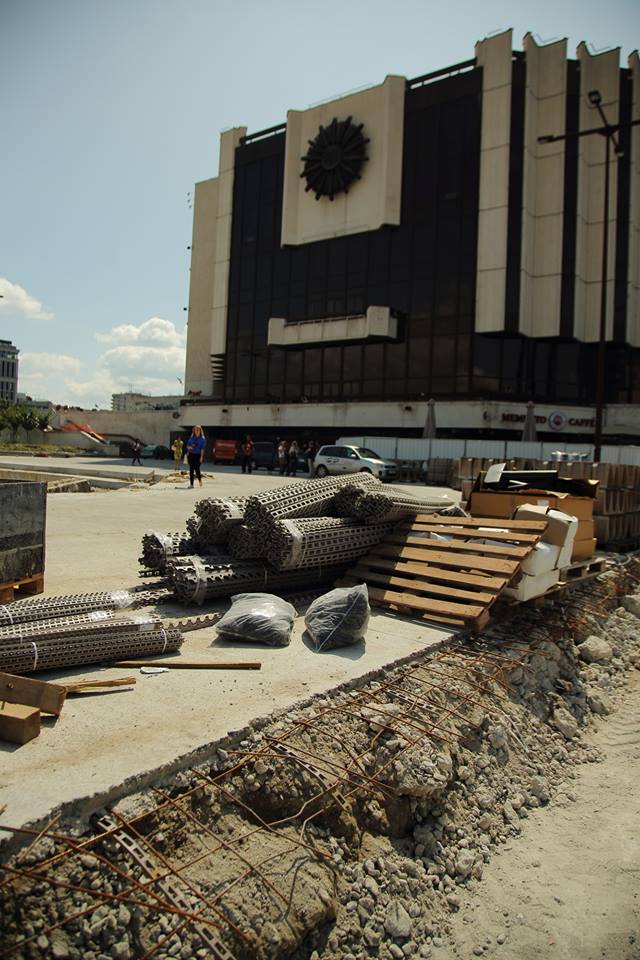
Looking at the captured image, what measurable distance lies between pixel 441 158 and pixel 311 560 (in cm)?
3604

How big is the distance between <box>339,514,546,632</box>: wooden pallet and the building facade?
2701 cm

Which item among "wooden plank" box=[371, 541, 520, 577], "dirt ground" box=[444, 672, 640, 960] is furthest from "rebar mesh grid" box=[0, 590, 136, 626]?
"dirt ground" box=[444, 672, 640, 960]

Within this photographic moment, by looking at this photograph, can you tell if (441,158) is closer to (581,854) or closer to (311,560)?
(311,560)

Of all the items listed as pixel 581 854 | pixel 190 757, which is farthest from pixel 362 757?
pixel 581 854

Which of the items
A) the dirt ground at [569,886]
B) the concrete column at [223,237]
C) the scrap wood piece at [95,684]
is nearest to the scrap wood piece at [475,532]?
the dirt ground at [569,886]

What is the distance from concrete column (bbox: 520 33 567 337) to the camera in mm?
34094

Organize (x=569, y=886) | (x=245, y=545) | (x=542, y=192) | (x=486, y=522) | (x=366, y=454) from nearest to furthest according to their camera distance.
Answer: (x=569, y=886) → (x=245, y=545) → (x=486, y=522) → (x=366, y=454) → (x=542, y=192)

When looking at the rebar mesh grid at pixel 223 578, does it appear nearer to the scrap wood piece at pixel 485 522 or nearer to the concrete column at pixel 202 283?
the scrap wood piece at pixel 485 522

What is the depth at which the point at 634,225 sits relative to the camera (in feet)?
116

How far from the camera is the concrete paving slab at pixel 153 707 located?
3.05 meters

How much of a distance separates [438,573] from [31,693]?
440 cm

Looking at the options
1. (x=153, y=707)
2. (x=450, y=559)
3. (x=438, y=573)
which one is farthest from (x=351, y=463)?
(x=153, y=707)

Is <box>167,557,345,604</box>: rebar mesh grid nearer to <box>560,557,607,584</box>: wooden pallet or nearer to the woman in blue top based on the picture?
<box>560,557,607,584</box>: wooden pallet

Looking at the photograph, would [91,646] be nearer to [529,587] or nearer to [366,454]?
[529,587]
